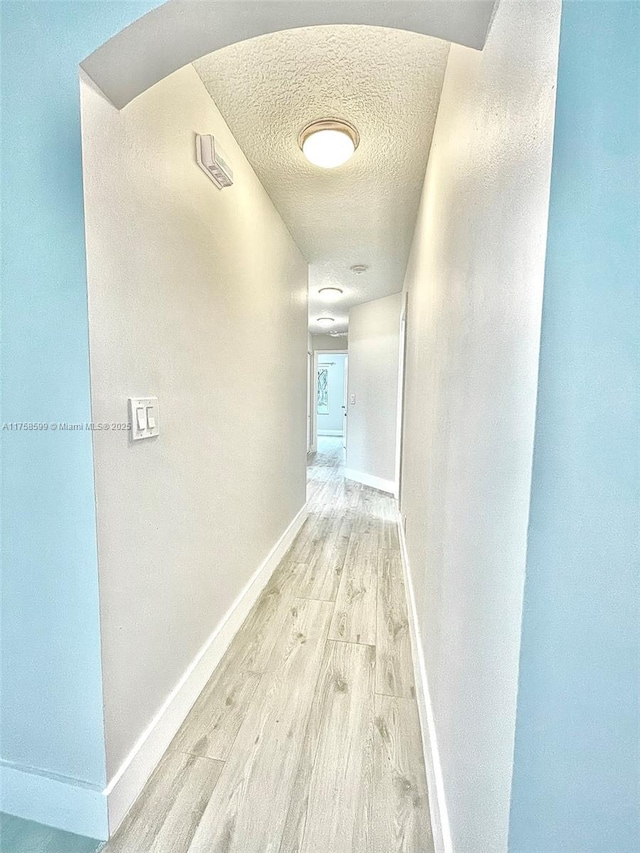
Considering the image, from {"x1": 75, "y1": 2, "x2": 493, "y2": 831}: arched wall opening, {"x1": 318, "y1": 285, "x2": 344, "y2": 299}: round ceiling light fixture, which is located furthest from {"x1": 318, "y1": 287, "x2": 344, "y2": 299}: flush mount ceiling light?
{"x1": 75, "y1": 2, "x2": 493, "y2": 831}: arched wall opening

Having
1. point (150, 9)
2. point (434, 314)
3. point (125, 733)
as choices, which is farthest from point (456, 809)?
point (150, 9)

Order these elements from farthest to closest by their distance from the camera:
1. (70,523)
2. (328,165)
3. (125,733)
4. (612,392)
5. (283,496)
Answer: (283,496) < (328,165) < (125,733) < (70,523) < (612,392)

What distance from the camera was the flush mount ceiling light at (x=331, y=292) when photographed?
13.7ft

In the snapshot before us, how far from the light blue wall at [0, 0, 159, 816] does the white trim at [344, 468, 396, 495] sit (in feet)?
12.0

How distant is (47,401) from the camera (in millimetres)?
946

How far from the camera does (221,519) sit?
168 centimetres

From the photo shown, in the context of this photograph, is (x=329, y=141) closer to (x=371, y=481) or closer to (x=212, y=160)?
(x=212, y=160)

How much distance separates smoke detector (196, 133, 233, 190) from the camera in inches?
53.8

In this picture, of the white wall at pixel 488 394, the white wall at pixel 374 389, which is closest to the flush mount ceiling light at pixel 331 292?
the white wall at pixel 374 389

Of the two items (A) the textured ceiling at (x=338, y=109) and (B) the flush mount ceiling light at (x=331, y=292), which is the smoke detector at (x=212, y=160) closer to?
(A) the textured ceiling at (x=338, y=109)

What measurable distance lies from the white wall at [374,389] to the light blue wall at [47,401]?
11.9 feet

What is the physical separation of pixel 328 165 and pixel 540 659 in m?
2.04

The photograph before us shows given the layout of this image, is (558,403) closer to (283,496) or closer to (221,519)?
(221,519)

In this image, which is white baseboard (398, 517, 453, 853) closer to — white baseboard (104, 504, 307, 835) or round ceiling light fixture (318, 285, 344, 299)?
white baseboard (104, 504, 307, 835)
